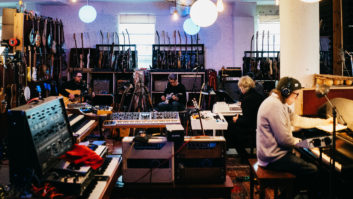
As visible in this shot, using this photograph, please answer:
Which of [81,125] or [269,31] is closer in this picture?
[81,125]

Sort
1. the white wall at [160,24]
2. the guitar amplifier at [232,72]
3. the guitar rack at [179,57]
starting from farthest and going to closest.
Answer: the white wall at [160,24] → the guitar rack at [179,57] → the guitar amplifier at [232,72]

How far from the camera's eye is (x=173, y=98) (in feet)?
20.4

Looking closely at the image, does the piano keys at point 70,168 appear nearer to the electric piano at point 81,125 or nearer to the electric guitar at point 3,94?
the electric piano at point 81,125

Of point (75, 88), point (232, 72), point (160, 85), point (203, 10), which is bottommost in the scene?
point (75, 88)

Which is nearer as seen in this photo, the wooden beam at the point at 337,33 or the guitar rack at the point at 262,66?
the wooden beam at the point at 337,33

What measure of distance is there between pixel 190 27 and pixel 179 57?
850 mm

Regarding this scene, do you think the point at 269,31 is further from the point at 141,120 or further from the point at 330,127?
the point at 330,127

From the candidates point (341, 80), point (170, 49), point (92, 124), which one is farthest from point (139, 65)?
point (341, 80)

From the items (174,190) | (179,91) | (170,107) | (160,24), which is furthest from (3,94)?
(160,24)

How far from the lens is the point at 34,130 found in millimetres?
1701

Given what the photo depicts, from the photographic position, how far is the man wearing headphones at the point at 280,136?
2.82 metres

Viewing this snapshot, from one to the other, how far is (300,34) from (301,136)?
1.43m

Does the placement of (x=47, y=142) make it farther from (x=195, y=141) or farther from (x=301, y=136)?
(x=301, y=136)

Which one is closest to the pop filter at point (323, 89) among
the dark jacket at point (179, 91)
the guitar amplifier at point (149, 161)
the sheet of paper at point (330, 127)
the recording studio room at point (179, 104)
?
the recording studio room at point (179, 104)
